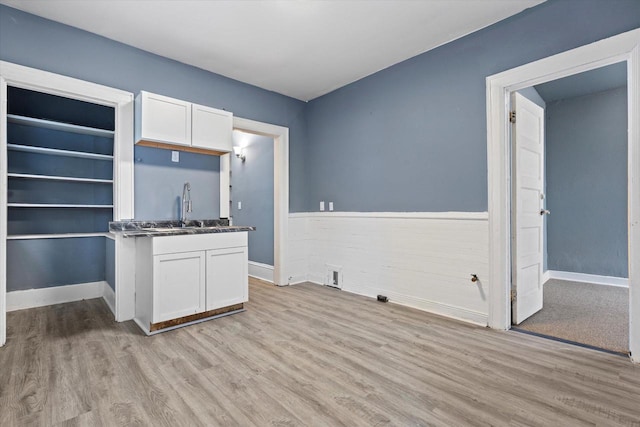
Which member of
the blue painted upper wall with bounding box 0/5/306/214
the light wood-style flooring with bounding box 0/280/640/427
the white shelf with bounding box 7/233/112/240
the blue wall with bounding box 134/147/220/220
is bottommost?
the light wood-style flooring with bounding box 0/280/640/427

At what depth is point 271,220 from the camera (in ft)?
15.4

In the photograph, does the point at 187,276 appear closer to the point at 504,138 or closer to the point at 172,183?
the point at 172,183

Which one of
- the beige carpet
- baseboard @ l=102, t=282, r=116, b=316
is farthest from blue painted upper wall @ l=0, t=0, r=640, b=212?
the beige carpet

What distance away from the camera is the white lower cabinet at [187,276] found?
2.62 meters

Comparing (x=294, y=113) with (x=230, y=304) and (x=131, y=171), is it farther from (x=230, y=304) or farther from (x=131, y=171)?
(x=230, y=304)

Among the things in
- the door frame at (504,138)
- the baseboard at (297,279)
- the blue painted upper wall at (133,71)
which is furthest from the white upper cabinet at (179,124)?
the door frame at (504,138)

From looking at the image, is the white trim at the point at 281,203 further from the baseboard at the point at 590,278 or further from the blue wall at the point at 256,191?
the baseboard at the point at 590,278

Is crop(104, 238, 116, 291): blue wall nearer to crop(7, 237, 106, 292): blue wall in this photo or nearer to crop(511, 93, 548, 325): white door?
crop(7, 237, 106, 292): blue wall

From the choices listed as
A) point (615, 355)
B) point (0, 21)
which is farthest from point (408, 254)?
point (0, 21)

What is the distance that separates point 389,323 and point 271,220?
8.01ft

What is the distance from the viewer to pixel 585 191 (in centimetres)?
448

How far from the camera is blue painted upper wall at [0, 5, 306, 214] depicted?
2.58 metres

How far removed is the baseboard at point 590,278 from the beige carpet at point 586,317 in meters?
0.18

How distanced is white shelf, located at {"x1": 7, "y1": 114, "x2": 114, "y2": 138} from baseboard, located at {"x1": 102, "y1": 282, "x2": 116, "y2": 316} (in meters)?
1.74
